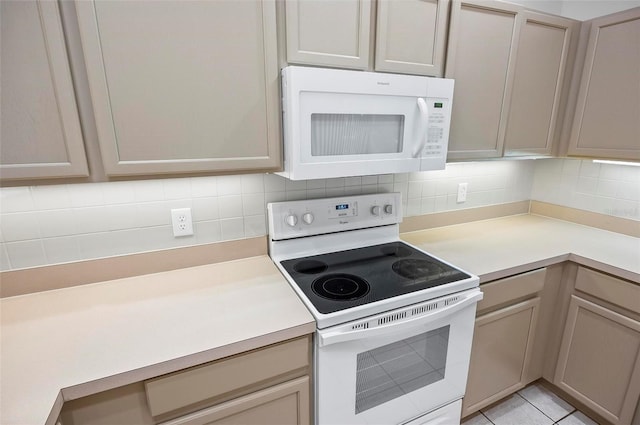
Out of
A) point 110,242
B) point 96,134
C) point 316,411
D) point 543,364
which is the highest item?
point 96,134

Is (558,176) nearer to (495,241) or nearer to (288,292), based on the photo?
(495,241)

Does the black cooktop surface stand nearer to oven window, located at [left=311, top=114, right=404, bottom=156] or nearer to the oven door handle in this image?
the oven door handle

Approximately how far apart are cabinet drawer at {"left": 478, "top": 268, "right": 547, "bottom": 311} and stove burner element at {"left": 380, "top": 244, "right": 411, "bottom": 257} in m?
0.36

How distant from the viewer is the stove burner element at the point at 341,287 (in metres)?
1.18

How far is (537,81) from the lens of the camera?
5.30 feet

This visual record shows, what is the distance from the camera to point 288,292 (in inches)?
47.8

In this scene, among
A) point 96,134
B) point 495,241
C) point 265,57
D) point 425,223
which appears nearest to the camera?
point 96,134

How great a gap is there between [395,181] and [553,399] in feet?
5.06

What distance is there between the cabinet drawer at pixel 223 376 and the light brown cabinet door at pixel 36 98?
67cm

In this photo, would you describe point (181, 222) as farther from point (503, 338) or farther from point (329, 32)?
point (503, 338)

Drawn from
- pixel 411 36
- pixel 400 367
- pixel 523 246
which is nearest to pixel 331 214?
pixel 400 367

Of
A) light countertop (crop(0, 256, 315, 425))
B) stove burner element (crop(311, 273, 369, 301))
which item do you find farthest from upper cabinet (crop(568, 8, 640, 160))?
light countertop (crop(0, 256, 315, 425))

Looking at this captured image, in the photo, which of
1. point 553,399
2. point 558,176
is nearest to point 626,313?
point 553,399

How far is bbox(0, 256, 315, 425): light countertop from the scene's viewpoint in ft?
2.63
